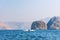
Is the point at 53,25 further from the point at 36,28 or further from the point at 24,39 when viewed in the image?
the point at 24,39

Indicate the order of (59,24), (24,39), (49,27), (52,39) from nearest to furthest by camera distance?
(24,39), (52,39), (59,24), (49,27)

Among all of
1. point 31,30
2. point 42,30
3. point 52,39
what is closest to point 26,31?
point 31,30

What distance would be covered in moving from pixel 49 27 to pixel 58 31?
2438mm

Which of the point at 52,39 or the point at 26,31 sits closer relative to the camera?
the point at 52,39

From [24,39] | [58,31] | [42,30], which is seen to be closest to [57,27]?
[58,31]

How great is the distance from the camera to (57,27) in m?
21.0

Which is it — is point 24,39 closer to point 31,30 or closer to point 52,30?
point 31,30

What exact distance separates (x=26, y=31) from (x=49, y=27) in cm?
383

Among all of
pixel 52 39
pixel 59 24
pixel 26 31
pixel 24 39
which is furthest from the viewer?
pixel 59 24

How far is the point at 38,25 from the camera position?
72.8ft

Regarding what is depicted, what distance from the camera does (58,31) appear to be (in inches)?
818

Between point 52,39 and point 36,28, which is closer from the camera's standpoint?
point 52,39

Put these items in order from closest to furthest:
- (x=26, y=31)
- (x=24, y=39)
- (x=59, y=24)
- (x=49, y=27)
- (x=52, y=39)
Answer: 1. (x=24, y=39)
2. (x=52, y=39)
3. (x=26, y=31)
4. (x=59, y=24)
5. (x=49, y=27)

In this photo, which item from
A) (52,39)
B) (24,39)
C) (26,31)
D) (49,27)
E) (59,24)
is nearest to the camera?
(24,39)
